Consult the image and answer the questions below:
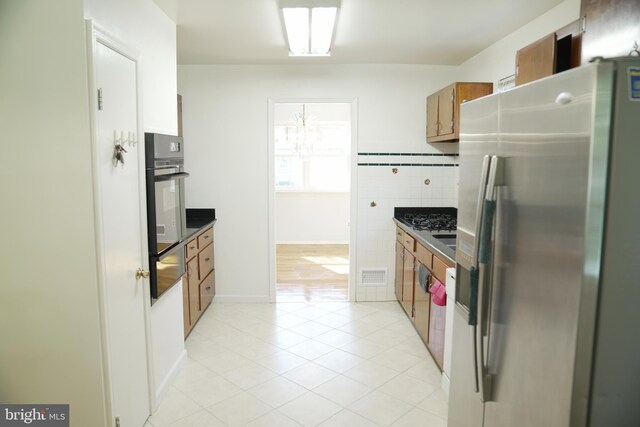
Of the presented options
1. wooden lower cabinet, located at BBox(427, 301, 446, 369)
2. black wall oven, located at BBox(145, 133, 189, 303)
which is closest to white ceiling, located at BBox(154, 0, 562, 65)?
black wall oven, located at BBox(145, 133, 189, 303)

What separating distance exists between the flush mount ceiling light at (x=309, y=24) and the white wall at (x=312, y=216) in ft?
14.1

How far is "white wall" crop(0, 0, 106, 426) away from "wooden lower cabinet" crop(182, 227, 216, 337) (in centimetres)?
160

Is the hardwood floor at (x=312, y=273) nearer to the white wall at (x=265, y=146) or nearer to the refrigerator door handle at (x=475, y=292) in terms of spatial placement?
the white wall at (x=265, y=146)

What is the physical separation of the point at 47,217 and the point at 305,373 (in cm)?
210

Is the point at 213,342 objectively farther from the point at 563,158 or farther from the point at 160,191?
the point at 563,158

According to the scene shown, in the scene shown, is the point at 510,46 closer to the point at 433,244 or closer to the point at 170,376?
the point at 433,244

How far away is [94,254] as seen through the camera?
1957mm

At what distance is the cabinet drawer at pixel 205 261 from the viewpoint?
417 centimetres

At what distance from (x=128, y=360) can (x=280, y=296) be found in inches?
114

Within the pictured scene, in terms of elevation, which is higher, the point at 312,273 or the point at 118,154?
the point at 118,154

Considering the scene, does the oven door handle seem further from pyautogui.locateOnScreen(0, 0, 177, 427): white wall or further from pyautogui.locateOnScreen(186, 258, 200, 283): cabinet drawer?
pyautogui.locateOnScreen(186, 258, 200, 283): cabinet drawer

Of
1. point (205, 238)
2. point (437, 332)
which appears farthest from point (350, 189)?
point (437, 332)

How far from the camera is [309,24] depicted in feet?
10.3

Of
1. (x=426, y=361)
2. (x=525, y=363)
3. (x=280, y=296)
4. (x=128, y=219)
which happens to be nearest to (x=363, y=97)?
(x=280, y=296)
